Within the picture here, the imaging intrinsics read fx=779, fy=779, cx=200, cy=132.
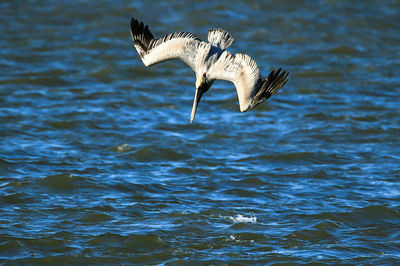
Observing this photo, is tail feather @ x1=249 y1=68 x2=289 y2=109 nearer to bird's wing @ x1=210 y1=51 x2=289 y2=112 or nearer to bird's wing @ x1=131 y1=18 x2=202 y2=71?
bird's wing @ x1=210 y1=51 x2=289 y2=112

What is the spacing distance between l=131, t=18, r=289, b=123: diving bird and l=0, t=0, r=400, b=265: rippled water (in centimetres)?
181

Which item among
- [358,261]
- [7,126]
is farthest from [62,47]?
[358,261]

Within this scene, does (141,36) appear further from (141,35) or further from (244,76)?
(244,76)

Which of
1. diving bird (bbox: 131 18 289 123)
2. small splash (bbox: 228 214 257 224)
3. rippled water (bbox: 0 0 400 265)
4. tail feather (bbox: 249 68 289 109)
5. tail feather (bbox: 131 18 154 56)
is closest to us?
tail feather (bbox: 249 68 289 109)

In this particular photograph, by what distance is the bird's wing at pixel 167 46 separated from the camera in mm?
9922

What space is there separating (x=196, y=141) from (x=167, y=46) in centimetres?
421

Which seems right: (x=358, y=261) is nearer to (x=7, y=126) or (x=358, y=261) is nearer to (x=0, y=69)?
(x=7, y=126)

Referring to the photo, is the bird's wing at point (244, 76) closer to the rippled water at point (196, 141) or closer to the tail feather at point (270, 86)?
the tail feather at point (270, 86)

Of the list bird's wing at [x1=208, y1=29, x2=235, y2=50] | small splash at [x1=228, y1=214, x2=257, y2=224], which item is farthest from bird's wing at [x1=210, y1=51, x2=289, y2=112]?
small splash at [x1=228, y1=214, x2=257, y2=224]

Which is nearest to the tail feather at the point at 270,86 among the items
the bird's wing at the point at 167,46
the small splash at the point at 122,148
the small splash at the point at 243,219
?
the bird's wing at the point at 167,46

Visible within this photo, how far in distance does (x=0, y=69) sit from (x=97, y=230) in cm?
830

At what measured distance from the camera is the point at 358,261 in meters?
9.57

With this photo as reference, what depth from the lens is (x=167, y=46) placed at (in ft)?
32.9

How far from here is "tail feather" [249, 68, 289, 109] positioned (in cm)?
942
